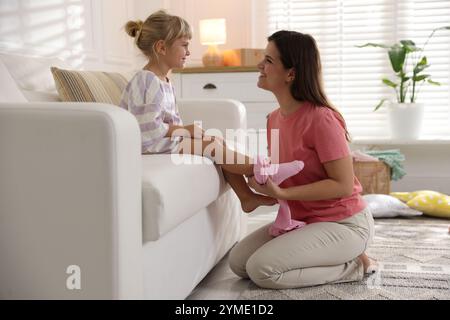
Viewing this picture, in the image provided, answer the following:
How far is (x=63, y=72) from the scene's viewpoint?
2.00 m

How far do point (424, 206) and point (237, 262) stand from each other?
1.37 meters

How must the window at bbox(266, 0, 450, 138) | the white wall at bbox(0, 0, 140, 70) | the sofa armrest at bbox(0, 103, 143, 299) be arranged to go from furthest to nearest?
1. the window at bbox(266, 0, 450, 138)
2. the white wall at bbox(0, 0, 140, 70)
3. the sofa armrest at bbox(0, 103, 143, 299)

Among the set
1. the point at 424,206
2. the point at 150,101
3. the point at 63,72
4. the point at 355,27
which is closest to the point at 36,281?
the point at 150,101

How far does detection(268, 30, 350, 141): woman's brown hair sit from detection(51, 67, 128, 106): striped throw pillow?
26.3 inches

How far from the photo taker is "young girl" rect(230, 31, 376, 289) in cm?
172

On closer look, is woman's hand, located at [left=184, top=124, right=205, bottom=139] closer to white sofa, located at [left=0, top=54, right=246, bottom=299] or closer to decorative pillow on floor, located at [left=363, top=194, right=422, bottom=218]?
white sofa, located at [left=0, top=54, right=246, bottom=299]

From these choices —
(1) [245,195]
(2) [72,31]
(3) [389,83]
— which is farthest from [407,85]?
(1) [245,195]

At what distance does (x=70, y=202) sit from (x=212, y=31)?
2607 millimetres

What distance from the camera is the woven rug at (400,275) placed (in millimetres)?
1686

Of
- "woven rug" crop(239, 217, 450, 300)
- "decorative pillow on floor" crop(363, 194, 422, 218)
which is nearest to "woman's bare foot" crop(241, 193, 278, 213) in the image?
"woven rug" crop(239, 217, 450, 300)

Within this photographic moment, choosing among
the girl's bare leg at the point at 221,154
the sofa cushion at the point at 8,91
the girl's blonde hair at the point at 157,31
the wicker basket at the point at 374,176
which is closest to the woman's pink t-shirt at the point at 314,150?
the girl's bare leg at the point at 221,154

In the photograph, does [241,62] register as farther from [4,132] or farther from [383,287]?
[4,132]

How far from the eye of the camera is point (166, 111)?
1920 mm

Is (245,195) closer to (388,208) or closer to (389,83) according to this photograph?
(388,208)
